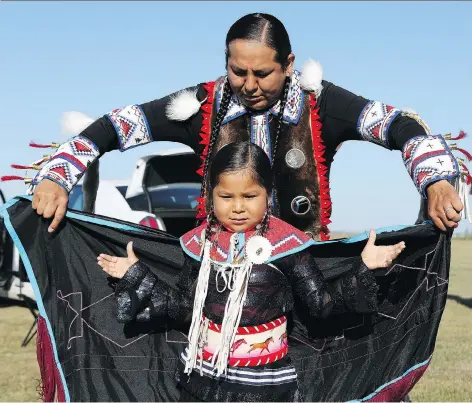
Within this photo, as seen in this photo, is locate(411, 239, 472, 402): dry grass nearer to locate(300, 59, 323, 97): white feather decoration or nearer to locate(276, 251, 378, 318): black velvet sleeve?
locate(276, 251, 378, 318): black velvet sleeve

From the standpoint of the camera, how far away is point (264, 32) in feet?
11.6

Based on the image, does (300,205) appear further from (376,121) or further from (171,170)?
(171,170)

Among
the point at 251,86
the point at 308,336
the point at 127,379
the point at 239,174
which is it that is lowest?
the point at 127,379

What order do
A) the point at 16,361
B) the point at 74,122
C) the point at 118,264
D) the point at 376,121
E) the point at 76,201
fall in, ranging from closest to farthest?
the point at 118,264 < the point at 376,121 < the point at 74,122 < the point at 16,361 < the point at 76,201

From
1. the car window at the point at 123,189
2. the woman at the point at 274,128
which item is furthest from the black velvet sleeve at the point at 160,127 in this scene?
the car window at the point at 123,189

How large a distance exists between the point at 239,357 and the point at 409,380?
105cm

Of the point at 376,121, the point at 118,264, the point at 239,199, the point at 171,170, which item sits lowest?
the point at 171,170

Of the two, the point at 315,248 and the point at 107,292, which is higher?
the point at 315,248

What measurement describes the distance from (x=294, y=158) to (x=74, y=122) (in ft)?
3.77

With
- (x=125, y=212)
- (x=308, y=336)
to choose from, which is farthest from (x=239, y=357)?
(x=125, y=212)

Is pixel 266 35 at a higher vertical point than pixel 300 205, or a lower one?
higher

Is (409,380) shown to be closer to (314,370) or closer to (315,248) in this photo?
(314,370)

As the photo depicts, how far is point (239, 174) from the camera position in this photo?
3.19 meters

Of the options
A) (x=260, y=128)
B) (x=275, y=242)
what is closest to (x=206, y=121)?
(x=260, y=128)
